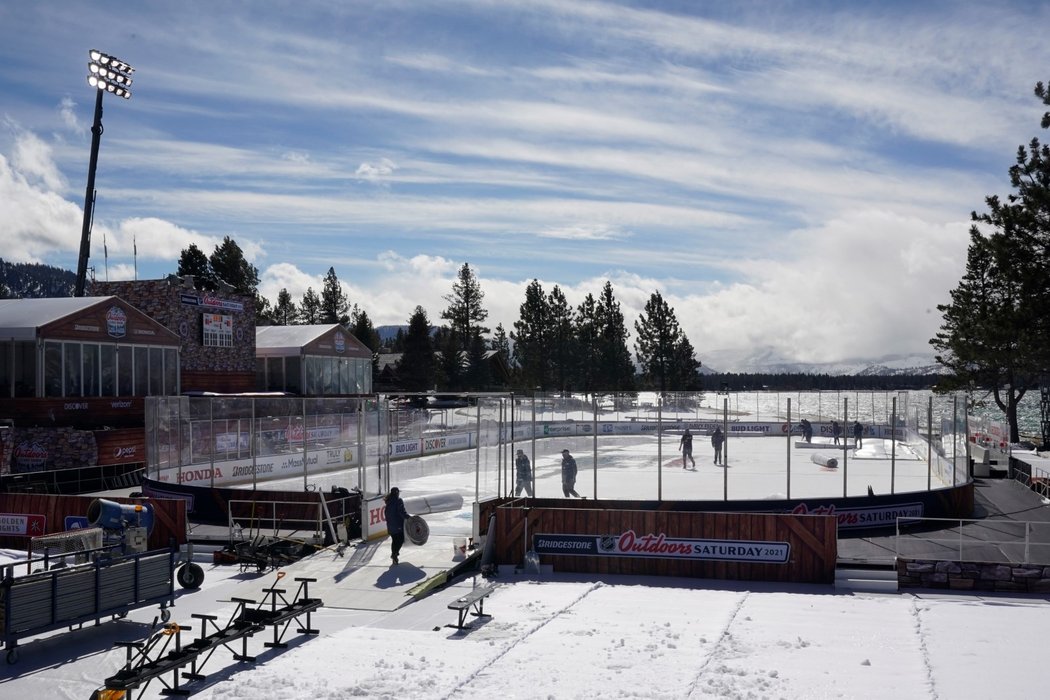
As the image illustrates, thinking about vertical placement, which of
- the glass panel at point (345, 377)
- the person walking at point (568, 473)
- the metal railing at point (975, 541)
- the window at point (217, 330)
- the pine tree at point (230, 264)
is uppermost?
the pine tree at point (230, 264)

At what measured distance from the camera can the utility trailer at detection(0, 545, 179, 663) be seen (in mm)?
12898

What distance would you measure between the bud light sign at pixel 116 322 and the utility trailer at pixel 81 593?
28017 mm

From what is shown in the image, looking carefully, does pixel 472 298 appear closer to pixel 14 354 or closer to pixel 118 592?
pixel 14 354

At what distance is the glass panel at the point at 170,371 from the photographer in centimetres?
4509

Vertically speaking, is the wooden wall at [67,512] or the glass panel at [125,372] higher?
the glass panel at [125,372]

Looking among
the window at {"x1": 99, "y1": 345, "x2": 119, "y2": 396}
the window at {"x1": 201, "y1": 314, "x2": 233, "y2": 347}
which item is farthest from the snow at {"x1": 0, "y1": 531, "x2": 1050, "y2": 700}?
the window at {"x1": 201, "y1": 314, "x2": 233, "y2": 347}

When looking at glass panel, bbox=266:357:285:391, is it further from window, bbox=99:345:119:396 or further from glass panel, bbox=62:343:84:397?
glass panel, bbox=62:343:84:397

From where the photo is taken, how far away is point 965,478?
85.5ft

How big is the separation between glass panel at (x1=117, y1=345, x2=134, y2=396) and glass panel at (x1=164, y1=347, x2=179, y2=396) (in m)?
2.34

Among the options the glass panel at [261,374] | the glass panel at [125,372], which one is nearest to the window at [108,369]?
the glass panel at [125,372]

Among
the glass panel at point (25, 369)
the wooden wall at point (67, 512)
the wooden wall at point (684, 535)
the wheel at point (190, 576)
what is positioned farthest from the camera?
the glass panel at point (25, 369)

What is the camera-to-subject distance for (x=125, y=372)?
42.5 m

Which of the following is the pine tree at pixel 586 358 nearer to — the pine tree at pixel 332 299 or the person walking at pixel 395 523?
the pine tree at pixel 332 299

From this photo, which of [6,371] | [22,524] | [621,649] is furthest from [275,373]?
[621,649]
